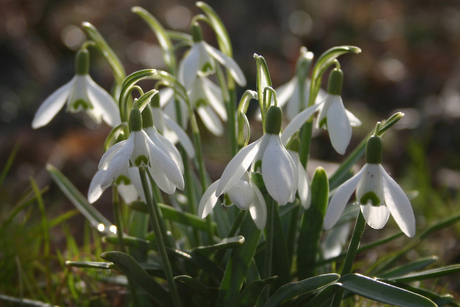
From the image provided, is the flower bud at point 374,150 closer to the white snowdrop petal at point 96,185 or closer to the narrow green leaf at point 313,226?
the narrow green leaf at point 313,226

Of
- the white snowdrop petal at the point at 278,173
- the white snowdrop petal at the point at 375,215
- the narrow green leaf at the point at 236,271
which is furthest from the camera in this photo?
the narrow green leaf at the point at 236,271

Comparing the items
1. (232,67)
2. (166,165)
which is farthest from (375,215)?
(232,67)

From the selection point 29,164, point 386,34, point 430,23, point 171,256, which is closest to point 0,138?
point 29,164

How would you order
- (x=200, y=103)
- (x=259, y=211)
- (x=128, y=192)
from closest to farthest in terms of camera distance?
(x=259, y=211) → (x=128, y=192) → (x=200, y=103)

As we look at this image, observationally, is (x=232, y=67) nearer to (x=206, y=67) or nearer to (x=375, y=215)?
(x=206, y=67)

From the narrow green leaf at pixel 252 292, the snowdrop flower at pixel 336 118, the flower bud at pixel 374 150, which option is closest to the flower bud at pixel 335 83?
the snowdrop flower at pixel 336 118

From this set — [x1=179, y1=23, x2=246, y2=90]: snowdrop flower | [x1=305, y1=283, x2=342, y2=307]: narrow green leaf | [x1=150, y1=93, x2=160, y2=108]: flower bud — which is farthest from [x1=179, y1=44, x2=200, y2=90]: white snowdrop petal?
[x1=305, y1=283, x2=342, y2=307]: narrow green leaf

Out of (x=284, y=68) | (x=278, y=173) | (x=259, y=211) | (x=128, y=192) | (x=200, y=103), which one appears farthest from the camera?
(x=284, y=68)
